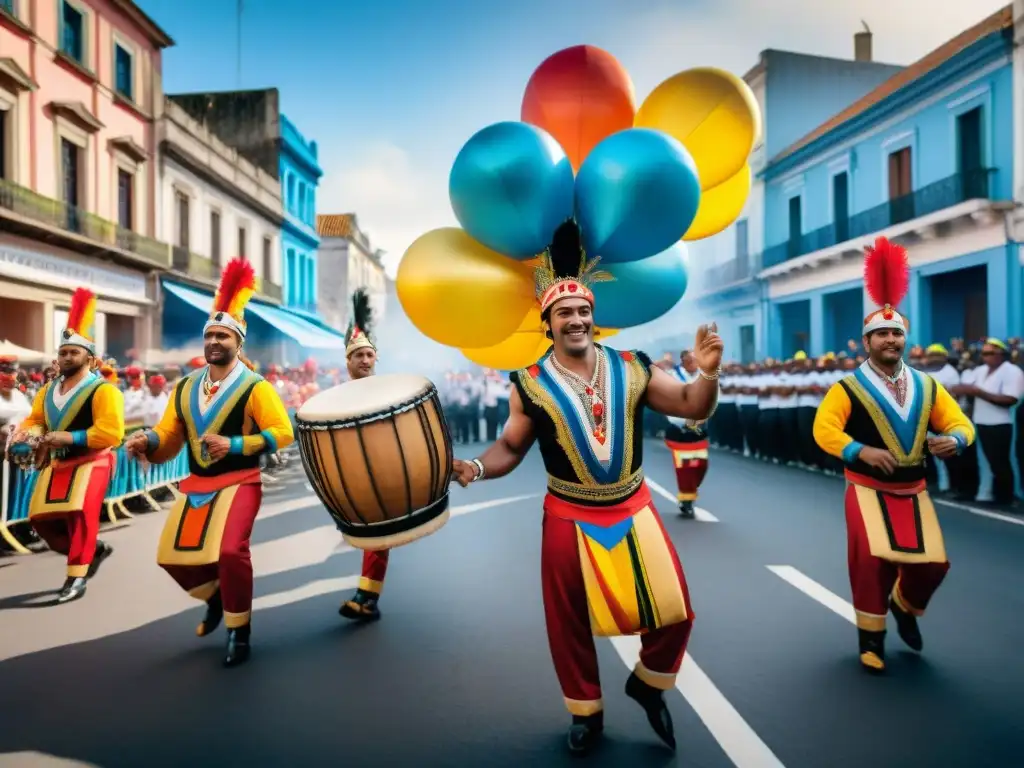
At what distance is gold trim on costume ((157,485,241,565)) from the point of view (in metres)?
4.63

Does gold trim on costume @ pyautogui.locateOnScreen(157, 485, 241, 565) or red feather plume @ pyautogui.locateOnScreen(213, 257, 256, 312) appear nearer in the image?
gold trim on costume @ pyautogui.locateOnScreen(157, 485, 241, 565)

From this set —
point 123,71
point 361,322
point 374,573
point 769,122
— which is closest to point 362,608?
point 374,573

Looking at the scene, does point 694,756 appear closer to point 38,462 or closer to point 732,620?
point 732,620

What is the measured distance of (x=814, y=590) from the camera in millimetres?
5895

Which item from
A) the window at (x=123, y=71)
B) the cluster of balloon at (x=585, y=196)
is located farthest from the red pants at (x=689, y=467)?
the window at (x=123, y=71)

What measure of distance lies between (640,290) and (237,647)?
2.94m

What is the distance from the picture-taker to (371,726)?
12.2 ft

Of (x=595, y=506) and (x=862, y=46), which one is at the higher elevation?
(x=862, y=46)

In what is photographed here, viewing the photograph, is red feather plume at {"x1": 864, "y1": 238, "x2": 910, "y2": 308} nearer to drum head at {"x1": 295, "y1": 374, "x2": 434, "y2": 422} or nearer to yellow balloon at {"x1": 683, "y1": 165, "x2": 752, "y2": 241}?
yellow balloon at {"x1": 683, "y1": 165, "x2": 752, "y2": 241}

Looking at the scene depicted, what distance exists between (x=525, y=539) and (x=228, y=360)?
3.87 meters

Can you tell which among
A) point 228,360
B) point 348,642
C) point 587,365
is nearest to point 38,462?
point 228,360

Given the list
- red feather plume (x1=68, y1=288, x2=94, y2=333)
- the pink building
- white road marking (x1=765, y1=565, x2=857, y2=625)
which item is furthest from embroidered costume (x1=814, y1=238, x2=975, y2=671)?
the pink building

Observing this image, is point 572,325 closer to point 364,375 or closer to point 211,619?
point 364,375

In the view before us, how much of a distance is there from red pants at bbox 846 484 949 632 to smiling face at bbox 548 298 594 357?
6.14 feet
